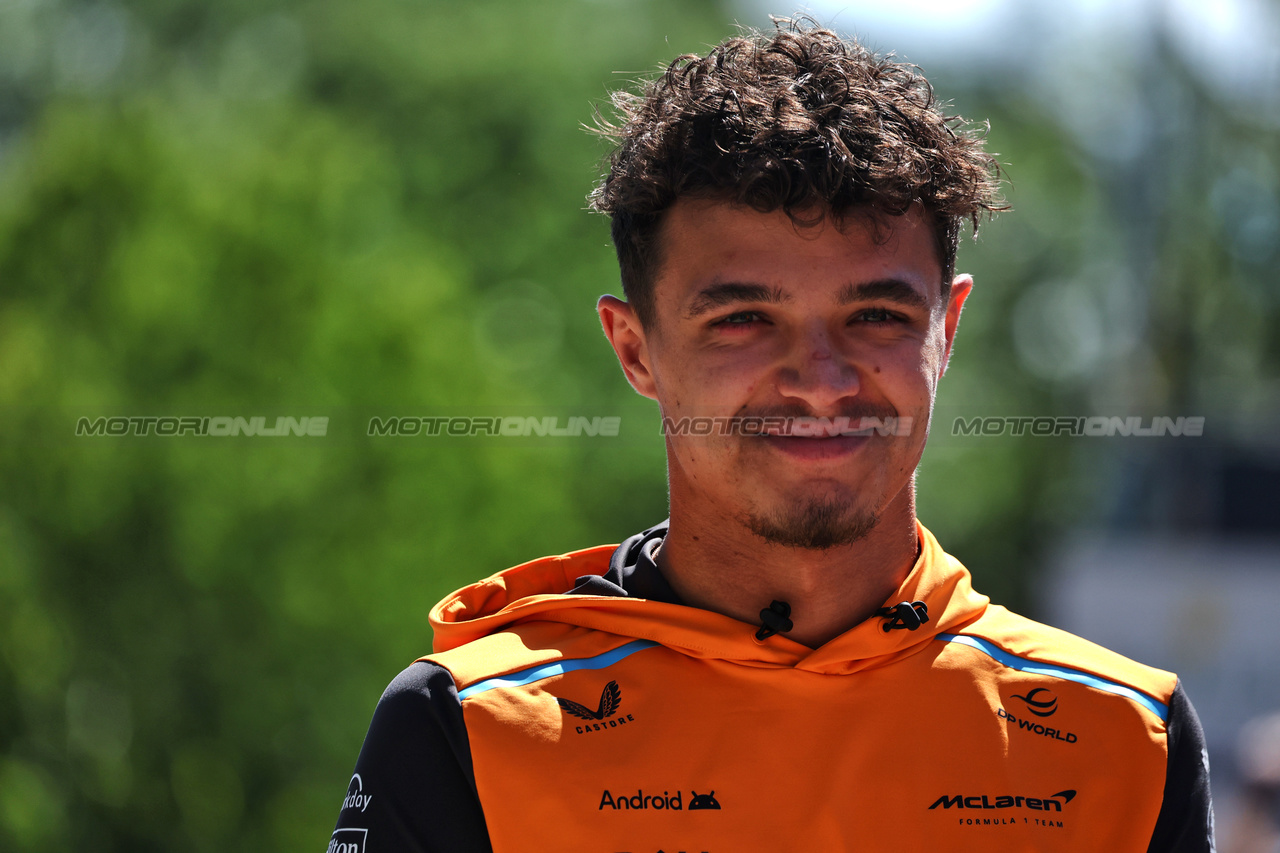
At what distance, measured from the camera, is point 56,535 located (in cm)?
1038

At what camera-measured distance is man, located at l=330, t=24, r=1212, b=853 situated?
1.98m

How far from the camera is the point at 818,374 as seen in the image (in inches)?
79.2

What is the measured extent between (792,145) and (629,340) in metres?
0.48

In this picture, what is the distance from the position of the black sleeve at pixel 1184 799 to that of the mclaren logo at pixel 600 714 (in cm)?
91

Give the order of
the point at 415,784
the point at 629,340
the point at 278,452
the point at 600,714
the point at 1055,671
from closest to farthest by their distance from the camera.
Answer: the point at 415,784 < the point at 600,714 < the point at 1055,671 < the point at 629,340 < the point at 278,452

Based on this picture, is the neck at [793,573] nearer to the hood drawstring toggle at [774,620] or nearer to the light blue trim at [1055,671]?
the hood drawstring toggle at [774,620]

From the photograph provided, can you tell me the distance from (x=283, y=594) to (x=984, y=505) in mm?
16272

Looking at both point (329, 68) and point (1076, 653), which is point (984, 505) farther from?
point (1076, 653)

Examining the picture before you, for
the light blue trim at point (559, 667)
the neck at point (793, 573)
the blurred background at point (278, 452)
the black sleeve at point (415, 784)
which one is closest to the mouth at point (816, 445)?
the neck at point (793, 573)

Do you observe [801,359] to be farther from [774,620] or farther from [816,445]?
[774,620]

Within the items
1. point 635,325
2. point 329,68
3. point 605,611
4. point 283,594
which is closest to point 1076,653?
point 605,611

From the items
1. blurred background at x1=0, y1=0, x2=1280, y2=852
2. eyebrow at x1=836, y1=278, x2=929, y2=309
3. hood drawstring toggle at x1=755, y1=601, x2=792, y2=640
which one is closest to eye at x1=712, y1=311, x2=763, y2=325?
eyebrow at x1=836, y1=278, x2=929, y2=309

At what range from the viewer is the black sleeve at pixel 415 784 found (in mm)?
1940

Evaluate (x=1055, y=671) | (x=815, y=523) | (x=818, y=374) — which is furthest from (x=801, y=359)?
(x=1055, y=671)
